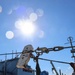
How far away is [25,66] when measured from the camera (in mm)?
10547

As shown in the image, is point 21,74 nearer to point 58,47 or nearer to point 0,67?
point 0,67

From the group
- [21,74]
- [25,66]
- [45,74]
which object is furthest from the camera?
[21,74]

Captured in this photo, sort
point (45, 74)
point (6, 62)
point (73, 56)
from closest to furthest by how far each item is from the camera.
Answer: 1. point (45, 74)
2. point (73, 56)
3. point (6, 62)

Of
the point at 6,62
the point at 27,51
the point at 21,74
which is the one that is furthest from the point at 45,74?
the point at 6,62

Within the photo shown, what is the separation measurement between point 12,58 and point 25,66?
46.2m

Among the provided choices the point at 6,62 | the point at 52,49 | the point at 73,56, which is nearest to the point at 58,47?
the point at 52,49

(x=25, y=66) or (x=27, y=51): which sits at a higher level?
(x=27, y=51)

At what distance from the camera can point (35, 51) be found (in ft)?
35.8

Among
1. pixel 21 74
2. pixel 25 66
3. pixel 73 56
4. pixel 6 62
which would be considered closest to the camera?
pixel 25 66

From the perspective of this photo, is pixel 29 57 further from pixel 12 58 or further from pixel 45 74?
pixel 12 58

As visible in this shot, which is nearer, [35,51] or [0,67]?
[35,51]

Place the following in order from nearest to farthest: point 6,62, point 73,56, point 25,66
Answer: point 25,66, point 73,56, point 6,62

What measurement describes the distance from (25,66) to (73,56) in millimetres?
30245

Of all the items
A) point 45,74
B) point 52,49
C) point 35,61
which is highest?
point 52,49
